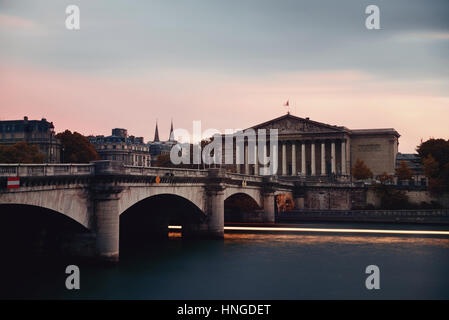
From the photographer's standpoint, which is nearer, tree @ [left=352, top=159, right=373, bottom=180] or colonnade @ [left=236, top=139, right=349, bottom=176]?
tree @ [left=352, top=159, right=373, bottom=180]

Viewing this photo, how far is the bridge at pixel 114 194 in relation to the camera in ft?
109

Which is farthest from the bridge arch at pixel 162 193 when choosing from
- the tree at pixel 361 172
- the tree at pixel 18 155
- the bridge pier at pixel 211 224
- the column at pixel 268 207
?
the tree at pixel 361 172

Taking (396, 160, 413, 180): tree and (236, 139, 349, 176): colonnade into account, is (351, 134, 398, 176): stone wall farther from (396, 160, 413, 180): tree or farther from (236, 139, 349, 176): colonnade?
(396, 160, 413, 180): tree

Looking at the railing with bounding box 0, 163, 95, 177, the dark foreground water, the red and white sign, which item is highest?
the railing with bounding box 0, 163, 95, 177

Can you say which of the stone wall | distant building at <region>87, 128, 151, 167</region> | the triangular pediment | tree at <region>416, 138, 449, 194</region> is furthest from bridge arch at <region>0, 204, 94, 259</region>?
the stone wall

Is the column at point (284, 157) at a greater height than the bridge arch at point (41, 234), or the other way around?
the column at point (284, 157)

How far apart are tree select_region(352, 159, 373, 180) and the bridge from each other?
214ft

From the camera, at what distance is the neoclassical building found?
132 meters

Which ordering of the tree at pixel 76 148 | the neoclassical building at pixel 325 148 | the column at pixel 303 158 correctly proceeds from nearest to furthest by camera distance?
the tree at pixel 76 148 < the neoclassical building at pixel 325 148 < the column at pixel 303 158

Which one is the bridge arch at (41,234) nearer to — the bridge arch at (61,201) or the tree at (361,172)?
the bridge arch at (61,201)

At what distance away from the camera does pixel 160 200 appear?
62.1m

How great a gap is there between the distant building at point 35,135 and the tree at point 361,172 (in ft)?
235

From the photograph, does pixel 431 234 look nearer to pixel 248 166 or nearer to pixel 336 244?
pixel 336 244

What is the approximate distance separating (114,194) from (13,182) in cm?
1135
